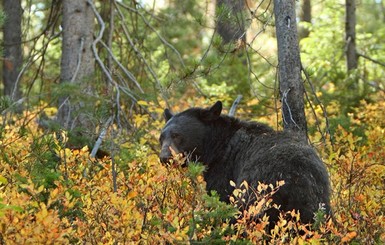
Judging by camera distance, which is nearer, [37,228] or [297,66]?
[37,228]

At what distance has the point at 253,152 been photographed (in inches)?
A: 233

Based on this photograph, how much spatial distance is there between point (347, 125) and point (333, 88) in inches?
128

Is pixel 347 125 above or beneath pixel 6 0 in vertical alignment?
beneath

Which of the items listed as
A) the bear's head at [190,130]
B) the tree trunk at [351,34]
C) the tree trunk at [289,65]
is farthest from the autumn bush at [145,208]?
the tree trunk at [351,34]

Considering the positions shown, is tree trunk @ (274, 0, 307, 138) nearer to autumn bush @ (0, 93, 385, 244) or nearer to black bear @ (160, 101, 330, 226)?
black bear @ (160, 101, 330, 226)

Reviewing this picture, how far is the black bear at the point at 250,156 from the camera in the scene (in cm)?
503

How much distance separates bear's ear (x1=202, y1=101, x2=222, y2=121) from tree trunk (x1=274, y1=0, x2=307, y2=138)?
2.17ft

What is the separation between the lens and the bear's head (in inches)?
261

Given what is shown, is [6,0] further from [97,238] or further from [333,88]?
[97,238]

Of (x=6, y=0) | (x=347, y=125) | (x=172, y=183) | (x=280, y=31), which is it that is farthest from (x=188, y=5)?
(x=172, y=183)

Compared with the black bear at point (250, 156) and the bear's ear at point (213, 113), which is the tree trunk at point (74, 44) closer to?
the black bear at point (250, 156)

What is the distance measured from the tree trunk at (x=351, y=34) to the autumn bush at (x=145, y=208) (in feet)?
19.0

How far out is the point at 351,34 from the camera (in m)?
12.7

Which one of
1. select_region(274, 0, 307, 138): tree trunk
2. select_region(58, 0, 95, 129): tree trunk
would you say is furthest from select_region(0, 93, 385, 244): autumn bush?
select_region(58, 0, 95, 129): tree trunk
